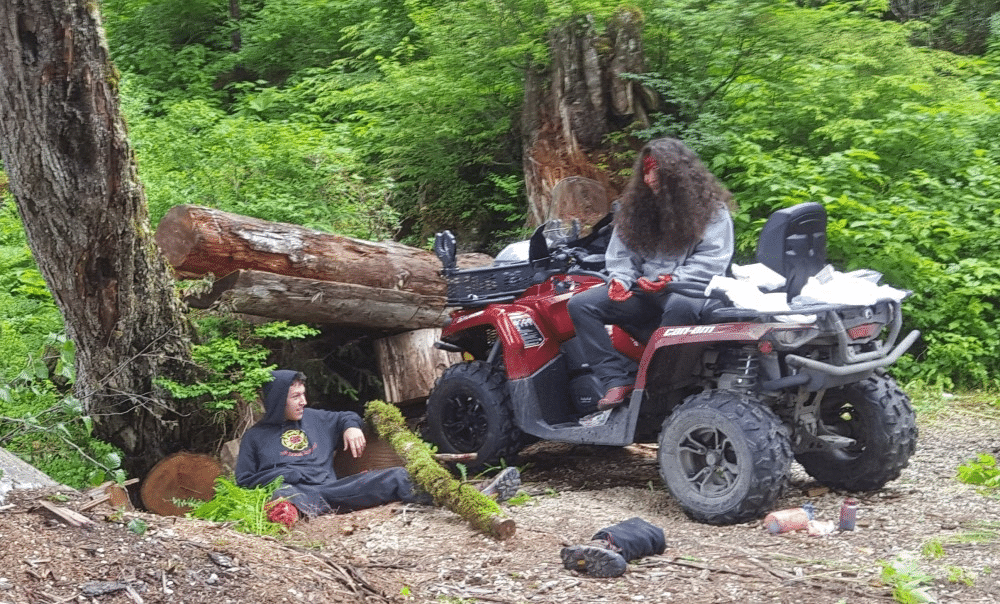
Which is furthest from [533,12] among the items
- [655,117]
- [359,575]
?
[359,575]

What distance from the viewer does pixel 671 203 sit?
593 centimetres

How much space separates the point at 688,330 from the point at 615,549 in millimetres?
1449

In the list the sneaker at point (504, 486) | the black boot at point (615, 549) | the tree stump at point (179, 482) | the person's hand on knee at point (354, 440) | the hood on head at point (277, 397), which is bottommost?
the tree stump at point (179, 482)

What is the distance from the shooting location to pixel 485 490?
19.4ft

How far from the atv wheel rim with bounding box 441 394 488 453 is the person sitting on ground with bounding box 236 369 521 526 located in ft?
2.28

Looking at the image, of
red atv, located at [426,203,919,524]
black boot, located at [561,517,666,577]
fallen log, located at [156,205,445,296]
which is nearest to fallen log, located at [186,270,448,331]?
fallen log, located at [156,205,445,296]

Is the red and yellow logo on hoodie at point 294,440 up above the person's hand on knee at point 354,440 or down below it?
above

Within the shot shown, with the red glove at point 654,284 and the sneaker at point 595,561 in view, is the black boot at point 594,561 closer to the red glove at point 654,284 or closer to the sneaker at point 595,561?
the sneaker at point 595,561

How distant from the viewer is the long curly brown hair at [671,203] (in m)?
5.91

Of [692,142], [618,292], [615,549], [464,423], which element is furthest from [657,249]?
[692,142]

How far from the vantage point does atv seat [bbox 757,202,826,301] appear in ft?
18.3

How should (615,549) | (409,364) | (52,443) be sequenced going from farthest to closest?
(409,364)
(52,443)
(615,549)

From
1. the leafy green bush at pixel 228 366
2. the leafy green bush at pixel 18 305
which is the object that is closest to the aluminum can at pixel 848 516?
the leafy green bush at pixel 228 366

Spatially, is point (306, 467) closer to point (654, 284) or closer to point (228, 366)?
point (228, 366)
